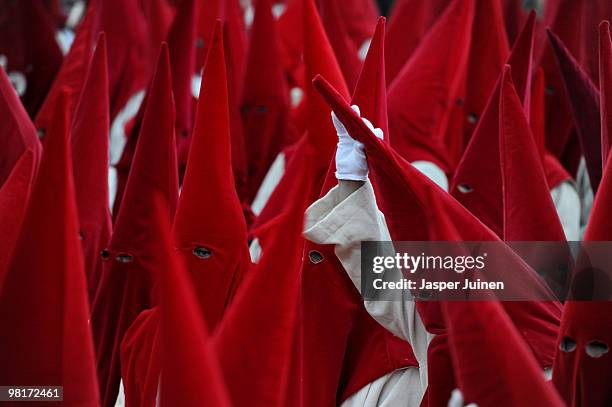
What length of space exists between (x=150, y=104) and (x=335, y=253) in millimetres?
→ 1147

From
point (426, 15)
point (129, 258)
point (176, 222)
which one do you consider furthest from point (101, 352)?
point (426, 15)

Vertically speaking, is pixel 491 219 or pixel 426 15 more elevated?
pixel 426 15

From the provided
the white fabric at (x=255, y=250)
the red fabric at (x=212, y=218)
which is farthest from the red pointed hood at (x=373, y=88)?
the white fabric at (x=255, y=250)

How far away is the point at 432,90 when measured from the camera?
17.7 ft

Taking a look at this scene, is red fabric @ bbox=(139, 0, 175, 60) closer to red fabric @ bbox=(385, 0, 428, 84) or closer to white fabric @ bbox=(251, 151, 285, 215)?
white fabric @ bbox=(251, 151, 285, 215)

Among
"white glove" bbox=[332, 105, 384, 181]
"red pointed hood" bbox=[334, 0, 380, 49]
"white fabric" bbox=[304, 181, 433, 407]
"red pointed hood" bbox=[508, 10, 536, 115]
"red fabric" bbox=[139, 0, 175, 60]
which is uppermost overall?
"red pointed hood" bbox=[334, 0, 380, 49]

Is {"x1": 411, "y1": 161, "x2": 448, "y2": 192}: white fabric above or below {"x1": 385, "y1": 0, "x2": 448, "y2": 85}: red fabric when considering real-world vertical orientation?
below

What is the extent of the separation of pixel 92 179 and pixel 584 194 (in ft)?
7.32

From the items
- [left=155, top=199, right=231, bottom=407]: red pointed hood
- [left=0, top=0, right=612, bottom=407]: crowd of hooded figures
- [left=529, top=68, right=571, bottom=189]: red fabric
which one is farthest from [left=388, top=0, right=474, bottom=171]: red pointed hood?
[left=155, top=199, right=231, bottom=407]: red pointed hood

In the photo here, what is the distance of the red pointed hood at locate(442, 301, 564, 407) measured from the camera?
9.32 ft

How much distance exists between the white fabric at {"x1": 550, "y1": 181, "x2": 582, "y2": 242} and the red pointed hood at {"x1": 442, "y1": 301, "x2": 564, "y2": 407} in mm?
2359

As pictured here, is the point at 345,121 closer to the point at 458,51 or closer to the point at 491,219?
the point at 491,219

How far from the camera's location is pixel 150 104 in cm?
456

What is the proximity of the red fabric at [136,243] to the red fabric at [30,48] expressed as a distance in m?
2.28
